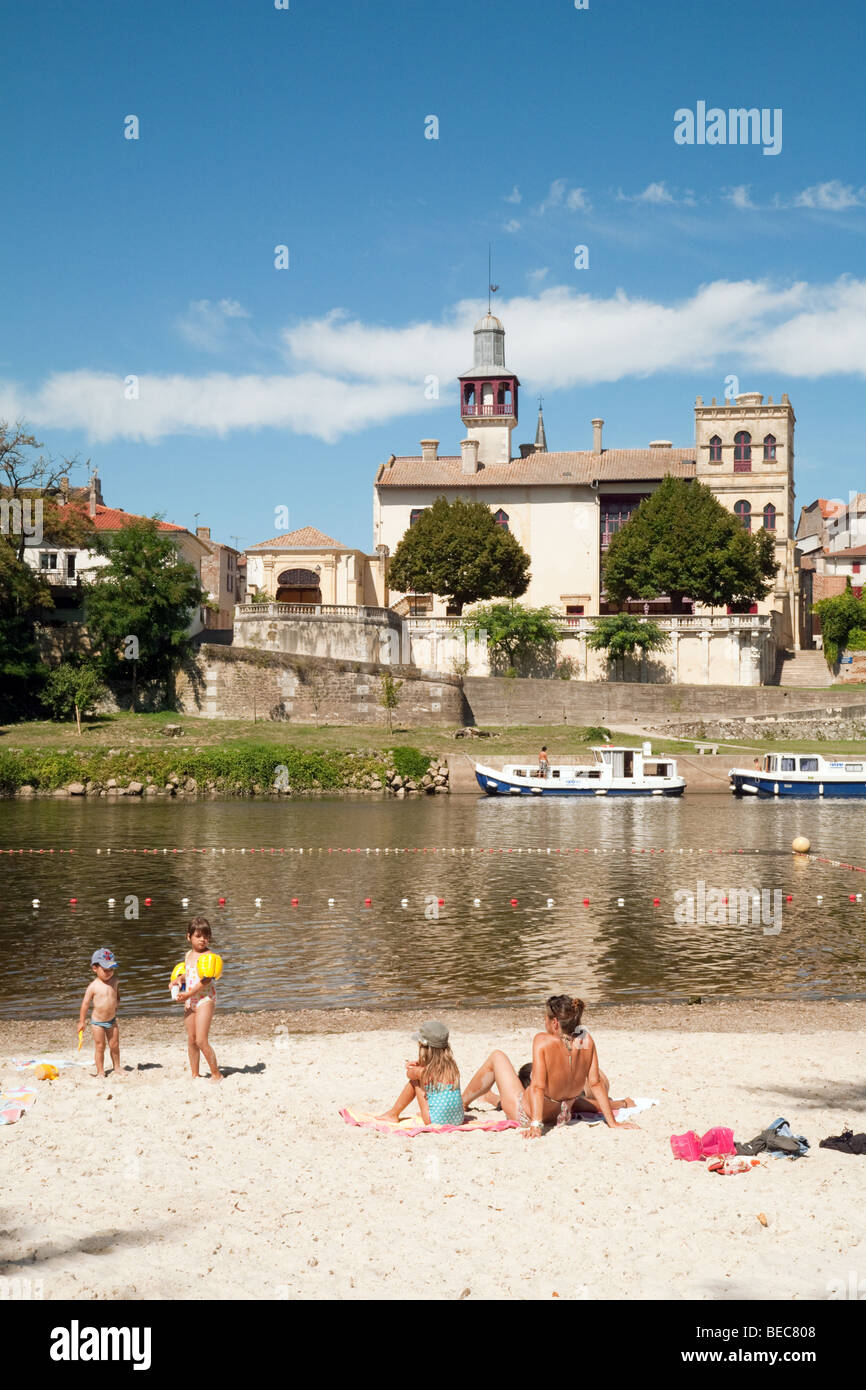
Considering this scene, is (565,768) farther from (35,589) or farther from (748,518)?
(748,518)

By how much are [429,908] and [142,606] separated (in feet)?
143

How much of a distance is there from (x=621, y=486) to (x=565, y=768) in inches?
1891

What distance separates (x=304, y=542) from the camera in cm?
9506

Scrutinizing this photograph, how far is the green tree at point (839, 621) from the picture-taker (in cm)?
9006

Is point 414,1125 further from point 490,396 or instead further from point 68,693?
point 490,396

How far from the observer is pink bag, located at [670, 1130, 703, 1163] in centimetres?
1063

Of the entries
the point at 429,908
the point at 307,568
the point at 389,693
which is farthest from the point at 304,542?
the point at 429,908

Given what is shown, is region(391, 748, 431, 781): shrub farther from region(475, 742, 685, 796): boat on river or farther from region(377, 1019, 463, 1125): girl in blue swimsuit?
region(377, 1019, 463, 1125): girl in blue swimsuit

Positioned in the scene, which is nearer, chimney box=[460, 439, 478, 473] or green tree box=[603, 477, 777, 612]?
green tree box=[603, 477, 777, 612]

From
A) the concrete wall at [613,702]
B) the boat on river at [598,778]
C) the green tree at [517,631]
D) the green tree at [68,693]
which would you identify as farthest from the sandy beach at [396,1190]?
the green tree at [517,631]

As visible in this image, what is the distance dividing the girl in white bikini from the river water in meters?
4.96

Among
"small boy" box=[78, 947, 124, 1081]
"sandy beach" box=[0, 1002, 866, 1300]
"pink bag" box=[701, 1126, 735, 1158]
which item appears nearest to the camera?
"sandy beach" box=[0, 1002, 866, 1300]

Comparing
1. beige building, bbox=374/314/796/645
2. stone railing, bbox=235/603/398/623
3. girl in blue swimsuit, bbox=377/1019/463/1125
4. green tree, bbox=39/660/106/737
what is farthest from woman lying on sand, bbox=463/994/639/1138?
beige building, bbox=374/314/796/645

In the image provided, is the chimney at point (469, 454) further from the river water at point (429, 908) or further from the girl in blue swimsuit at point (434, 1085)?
the girl in blue swimsuit at point (434, 1085)
